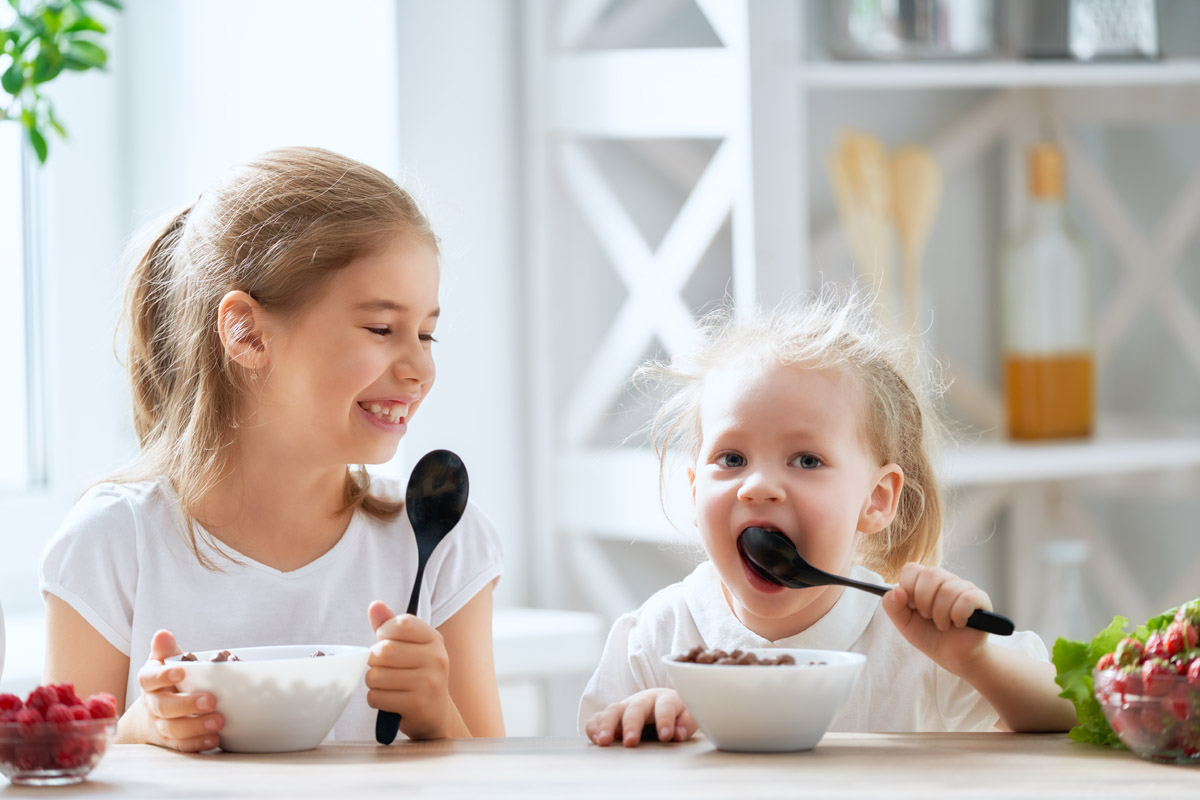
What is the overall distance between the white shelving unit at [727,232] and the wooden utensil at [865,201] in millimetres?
67

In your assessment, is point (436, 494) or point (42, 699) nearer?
point (42, 699)

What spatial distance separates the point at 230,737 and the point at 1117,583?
4.93ft

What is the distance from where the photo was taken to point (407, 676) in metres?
0.85

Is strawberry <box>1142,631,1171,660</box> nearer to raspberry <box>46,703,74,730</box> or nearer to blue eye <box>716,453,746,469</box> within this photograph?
blue eye <box>716,453,746,469</box>

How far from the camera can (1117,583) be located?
194cm

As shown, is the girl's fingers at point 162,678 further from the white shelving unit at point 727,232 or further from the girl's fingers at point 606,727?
the white shelving unit at point 727,232

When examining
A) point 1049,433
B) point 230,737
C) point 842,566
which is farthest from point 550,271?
point 230,737

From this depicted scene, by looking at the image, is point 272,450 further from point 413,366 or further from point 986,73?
point 986,73

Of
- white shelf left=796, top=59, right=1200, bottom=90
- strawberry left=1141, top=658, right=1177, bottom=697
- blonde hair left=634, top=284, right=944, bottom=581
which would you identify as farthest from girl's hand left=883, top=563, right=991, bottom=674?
white shelf left=796, top=59, right=1200, bottom=90

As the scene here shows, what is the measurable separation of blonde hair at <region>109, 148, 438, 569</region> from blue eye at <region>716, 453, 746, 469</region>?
317 mm

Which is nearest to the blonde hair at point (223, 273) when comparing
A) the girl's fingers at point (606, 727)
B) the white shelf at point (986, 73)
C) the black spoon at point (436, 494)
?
the black spoon at point (436, 494)

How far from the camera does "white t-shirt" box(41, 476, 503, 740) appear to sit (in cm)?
108

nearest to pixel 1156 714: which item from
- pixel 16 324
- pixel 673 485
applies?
pixel 673 485

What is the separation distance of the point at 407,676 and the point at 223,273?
42 centimetres
